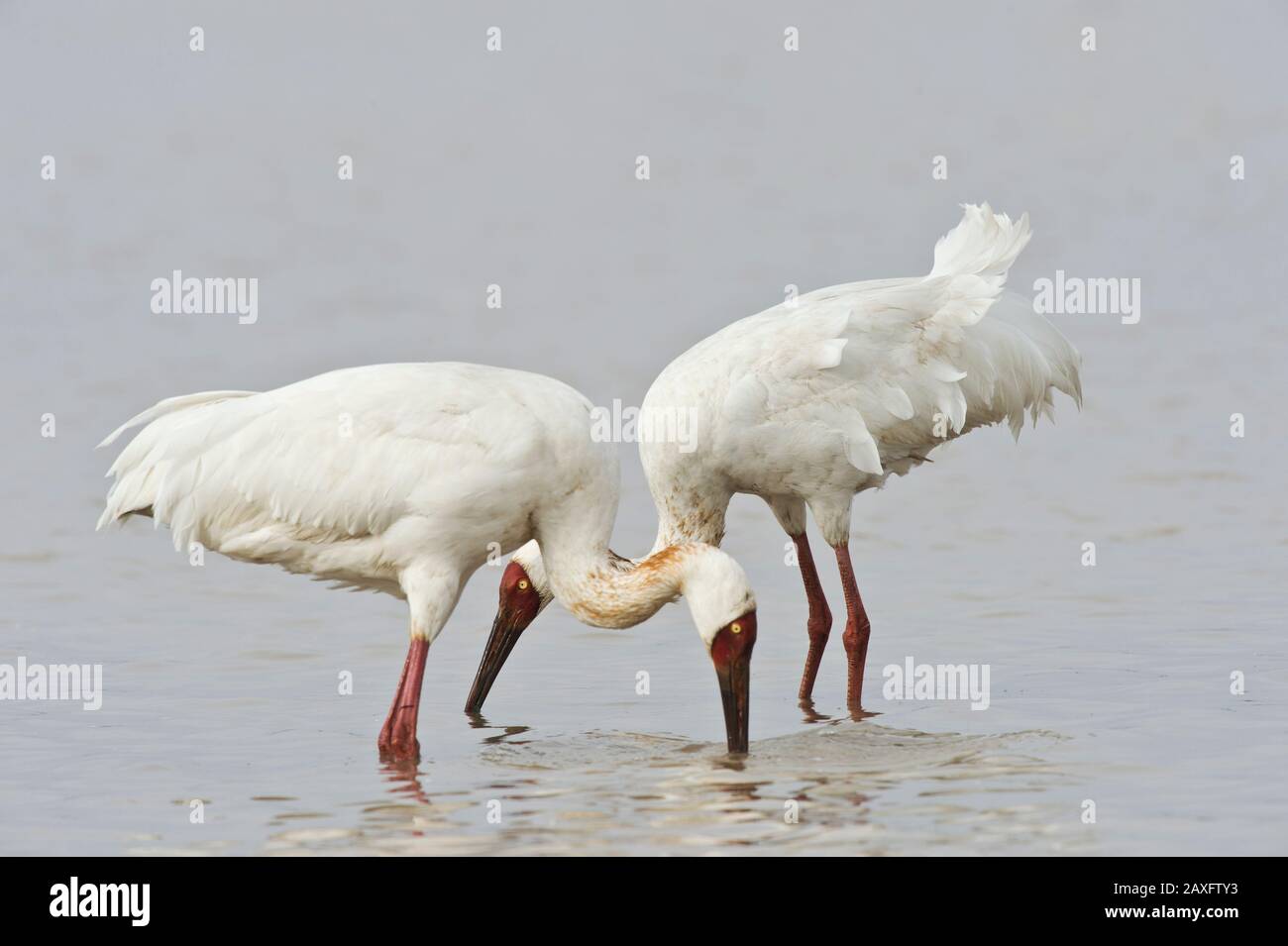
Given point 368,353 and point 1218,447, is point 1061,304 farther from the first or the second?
point 368,353

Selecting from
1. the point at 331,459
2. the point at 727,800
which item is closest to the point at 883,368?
the point at 331,459

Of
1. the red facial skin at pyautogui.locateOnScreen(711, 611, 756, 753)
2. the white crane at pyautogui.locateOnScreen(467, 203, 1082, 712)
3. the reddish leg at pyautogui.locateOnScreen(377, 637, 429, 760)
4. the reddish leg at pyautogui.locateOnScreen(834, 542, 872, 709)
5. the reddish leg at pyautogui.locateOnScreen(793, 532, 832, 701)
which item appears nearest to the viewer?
the red facial skin at pyautogui.locateOnScreen(711, 611, 756, 753)

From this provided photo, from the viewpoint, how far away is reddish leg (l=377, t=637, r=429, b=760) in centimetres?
983

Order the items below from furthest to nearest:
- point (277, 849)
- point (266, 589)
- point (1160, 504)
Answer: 1. point (1160, 504)
2. point (266, 589)
3. point (277, 849)

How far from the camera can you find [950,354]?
37.6ft

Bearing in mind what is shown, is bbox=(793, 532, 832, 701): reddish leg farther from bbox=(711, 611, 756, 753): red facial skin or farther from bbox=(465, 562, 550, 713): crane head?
bbox=(711, 611, 756, 753): red facial skin

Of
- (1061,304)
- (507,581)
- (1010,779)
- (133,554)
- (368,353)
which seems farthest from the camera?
(1061,304)

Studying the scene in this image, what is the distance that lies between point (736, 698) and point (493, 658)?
1.79 meters

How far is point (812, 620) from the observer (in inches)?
467

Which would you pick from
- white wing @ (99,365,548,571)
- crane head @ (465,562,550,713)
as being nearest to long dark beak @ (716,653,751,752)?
white wing @ (99,365,548,571)

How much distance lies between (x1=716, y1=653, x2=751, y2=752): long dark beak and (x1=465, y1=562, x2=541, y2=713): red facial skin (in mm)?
1612

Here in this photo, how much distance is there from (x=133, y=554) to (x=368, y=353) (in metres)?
4.98

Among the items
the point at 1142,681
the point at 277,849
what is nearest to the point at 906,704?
the point at 1142,681

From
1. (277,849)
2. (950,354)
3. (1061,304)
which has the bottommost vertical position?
(277,849)
